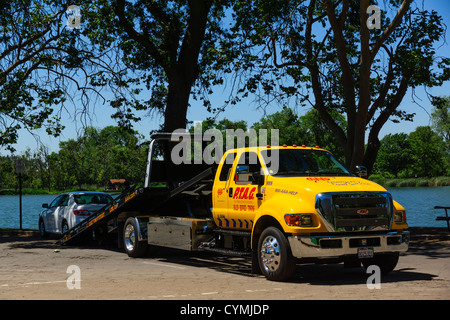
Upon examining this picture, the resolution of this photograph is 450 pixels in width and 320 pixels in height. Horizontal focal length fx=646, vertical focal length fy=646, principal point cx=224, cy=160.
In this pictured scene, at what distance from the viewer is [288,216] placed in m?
10.7

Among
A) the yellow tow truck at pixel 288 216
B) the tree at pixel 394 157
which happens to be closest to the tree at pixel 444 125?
the tree at pixel 394 157

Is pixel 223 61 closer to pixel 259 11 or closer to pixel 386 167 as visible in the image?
pixel 259 11

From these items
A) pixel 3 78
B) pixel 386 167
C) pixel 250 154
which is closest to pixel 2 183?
pixel 386 167

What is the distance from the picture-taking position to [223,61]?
23.8 meters

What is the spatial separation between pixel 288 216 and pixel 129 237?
6799mm

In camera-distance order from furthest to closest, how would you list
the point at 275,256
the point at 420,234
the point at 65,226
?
the point at 65,226, the point at 420,234, the point at 275,256

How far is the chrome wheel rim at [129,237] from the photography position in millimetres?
16156

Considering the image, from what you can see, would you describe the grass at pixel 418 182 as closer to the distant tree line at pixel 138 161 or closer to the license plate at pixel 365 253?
the distant tree line at pixel 138 161

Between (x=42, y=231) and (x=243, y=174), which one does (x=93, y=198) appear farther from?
(x=243, y=174)

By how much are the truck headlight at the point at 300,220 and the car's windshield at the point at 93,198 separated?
40.0ft

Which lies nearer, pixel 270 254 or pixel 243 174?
pixel 270 254

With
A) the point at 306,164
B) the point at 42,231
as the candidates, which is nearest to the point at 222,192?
the point at 306,164

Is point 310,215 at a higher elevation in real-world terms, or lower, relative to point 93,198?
lower
